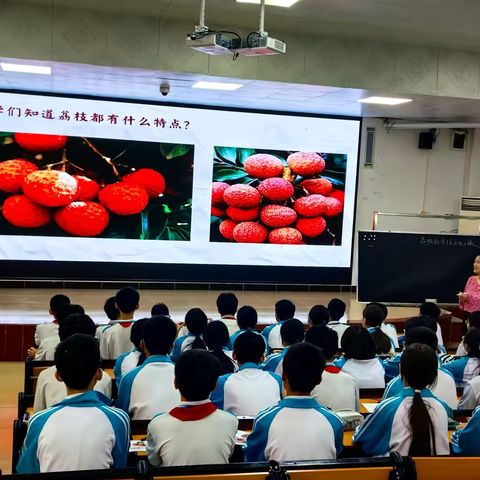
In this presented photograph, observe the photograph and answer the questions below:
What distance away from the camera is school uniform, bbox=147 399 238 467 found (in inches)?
77.5

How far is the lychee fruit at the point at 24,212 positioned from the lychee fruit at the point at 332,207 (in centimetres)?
362

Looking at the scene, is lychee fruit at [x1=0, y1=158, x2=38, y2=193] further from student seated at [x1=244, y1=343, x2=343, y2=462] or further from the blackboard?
student seated at [x1=244, y1=343, x2=343, y2=462]

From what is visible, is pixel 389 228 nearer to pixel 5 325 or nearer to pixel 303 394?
pixel 5 325

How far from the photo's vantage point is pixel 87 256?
7.73 metres

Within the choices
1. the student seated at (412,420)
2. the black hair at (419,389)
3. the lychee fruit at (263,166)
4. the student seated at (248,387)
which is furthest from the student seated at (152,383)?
the lychee fruit at (263,166)

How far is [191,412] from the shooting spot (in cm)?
202

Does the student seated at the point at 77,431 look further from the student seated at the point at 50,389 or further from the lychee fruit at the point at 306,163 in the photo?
the lychee fruit at the point at 306,163

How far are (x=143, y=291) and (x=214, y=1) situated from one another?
407cm

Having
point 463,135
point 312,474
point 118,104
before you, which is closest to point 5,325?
point 118,104

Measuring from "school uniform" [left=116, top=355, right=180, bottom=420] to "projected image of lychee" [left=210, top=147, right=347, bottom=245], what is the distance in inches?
213

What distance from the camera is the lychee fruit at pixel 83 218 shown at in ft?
24.9

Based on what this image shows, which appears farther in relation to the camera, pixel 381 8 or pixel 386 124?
pixel 386 124

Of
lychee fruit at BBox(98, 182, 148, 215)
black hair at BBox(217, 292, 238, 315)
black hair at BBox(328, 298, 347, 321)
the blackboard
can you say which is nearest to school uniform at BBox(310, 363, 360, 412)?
black hair at BBox(217, 292, 238, 315)

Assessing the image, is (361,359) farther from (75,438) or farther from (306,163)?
(306,163)
